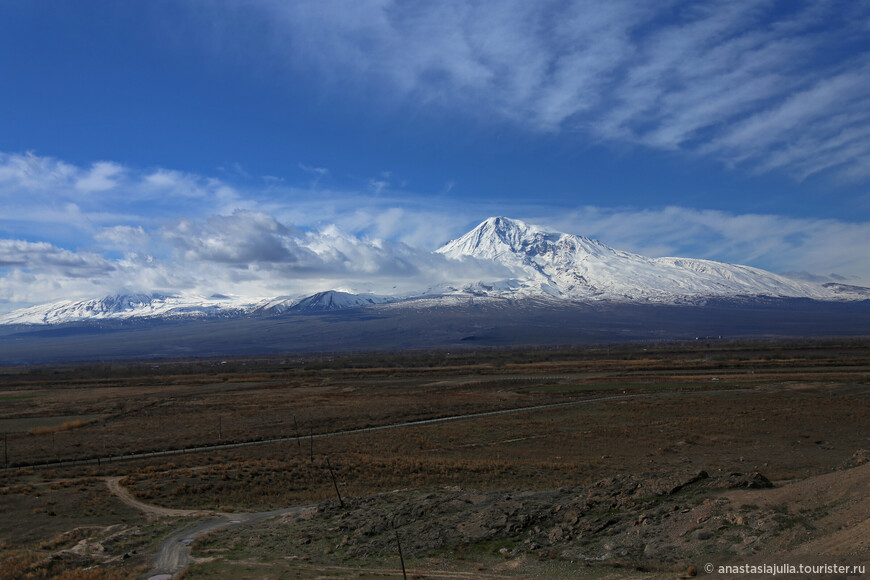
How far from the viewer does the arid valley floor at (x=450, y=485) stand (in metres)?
12.8

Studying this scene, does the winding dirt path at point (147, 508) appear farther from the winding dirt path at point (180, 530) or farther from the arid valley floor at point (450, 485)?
the arid valley floor at point (450, 485)

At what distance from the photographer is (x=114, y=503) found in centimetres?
2295

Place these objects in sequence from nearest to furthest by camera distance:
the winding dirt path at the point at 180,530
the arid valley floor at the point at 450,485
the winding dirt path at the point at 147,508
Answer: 1. the arid valley floor at the point at 450,485
2. the winding dirt path at the point at 180,530
3. the winding dirt path at the point at 147,508

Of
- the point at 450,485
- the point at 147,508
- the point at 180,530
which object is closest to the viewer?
the point at 180,530

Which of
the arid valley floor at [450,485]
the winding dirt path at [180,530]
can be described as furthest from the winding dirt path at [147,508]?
the arid valley floor at [450,485]

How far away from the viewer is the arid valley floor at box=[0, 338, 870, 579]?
12.8 meters

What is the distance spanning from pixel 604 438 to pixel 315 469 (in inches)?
771

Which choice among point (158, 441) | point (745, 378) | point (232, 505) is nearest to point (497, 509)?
point (232, 505)

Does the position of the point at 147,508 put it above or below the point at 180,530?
below

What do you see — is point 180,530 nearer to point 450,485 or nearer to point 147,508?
point 147,508

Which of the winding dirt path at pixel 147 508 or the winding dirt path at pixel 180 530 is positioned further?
the winding dirt path at pixel 147 508

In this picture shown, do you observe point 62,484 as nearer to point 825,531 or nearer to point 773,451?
point 825,531

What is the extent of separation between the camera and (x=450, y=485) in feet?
81.7

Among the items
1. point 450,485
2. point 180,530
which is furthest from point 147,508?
point 450,485
